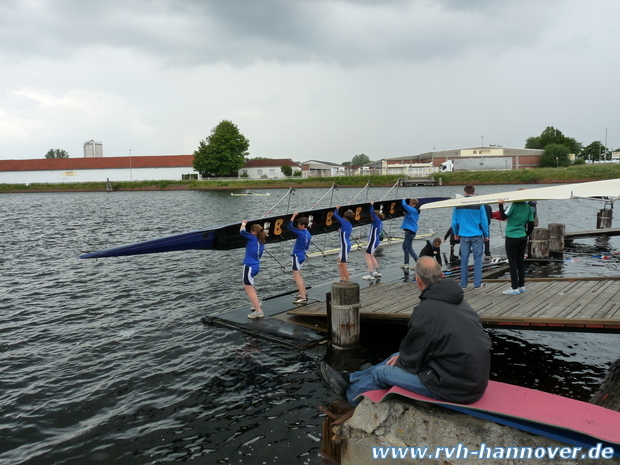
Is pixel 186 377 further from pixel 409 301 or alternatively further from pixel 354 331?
pixel 409 301

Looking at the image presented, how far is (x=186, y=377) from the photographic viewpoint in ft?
28.2

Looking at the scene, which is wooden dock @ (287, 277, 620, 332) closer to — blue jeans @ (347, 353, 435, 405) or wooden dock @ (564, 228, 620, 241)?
blue jeans @ (347, 353, 435, 405)

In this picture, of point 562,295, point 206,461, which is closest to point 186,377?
point 206,461

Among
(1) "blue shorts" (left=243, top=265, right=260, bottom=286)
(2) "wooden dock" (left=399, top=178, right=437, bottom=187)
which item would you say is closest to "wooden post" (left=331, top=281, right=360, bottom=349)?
(1) "blue shorts" (left=243, top=265, right=260, bottom=286)

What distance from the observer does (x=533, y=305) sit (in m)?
8.45

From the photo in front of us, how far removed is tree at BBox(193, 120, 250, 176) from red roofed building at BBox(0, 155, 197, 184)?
7.51 meters

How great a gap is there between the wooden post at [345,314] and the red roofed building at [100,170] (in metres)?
101

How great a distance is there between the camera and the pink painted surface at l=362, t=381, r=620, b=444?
13.4 feet

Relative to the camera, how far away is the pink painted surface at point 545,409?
4098 mm

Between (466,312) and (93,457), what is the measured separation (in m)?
5.53

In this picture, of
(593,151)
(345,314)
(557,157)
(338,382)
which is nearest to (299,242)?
(345,314)

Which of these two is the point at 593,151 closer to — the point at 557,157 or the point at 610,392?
the point at 557,157

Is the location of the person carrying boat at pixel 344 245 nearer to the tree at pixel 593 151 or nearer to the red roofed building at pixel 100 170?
the red roofed building at pixel 100 170

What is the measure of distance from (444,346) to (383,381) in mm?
992
